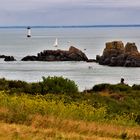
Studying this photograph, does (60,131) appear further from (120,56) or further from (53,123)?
(120,56)

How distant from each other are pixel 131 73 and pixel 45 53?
43.6 meters

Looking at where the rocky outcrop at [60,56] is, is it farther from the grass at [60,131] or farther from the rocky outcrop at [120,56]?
the grass at [60,131]

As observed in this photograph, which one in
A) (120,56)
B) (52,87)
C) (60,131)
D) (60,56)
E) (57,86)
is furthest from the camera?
(60,56)

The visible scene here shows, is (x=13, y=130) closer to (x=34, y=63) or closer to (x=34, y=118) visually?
(x=34, y=118)

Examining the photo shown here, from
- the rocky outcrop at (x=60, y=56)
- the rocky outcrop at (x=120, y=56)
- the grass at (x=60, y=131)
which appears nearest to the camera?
the grass at (x=60, y=131)

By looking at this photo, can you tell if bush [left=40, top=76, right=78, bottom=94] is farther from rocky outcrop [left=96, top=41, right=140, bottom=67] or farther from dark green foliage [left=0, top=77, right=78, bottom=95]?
rocky outcrop [left=96, top=41, right=140, bottom=67]

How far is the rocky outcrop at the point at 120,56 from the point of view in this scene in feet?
433

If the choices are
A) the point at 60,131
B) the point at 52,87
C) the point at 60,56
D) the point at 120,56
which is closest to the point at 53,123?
the point at 60,131

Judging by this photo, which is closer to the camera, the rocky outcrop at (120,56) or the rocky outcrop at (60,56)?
the rocky outcrop at (120,56)

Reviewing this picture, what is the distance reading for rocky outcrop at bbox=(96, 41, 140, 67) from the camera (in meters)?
132

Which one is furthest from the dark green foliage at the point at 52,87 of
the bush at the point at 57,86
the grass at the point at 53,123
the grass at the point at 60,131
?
the grass at the point at 60,131

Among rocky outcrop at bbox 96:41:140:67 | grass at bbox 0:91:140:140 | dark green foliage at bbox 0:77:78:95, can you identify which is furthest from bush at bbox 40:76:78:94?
rocky outcrop at bbox 96:41:140:67

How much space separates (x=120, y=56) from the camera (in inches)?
5340

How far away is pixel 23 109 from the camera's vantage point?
18547mm
